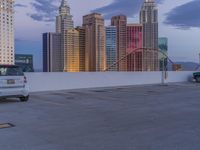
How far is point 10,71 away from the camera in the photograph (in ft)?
38.1

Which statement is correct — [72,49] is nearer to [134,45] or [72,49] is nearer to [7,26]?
[7,26]

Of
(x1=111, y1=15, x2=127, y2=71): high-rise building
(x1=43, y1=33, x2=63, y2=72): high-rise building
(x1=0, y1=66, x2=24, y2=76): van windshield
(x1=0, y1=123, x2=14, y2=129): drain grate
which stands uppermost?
(x1=111, y1=15, x2=127, y2=71): high-rise building

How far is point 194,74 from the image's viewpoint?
28844 millimetres

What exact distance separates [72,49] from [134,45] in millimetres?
12250

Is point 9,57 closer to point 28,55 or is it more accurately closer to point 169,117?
point 28,55

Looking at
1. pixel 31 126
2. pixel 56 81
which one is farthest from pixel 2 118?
pixel 56 81

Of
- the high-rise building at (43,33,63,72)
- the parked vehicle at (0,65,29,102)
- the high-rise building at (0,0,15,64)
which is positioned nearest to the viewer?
the parked vehicle at (0,65,29,102)

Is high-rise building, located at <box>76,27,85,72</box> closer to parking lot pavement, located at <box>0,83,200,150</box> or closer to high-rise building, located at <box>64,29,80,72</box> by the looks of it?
high-rise building, located at <box>64,29,80,72</box>

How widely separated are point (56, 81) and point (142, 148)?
44.6ft

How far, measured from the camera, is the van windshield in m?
11.3

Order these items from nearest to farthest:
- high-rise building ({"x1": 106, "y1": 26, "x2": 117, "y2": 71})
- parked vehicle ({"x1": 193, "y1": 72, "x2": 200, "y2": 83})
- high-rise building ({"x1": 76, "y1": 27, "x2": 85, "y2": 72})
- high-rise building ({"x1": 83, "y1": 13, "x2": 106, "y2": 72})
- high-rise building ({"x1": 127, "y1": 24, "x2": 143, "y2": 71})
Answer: parked vehicle ({"x1": 193, "y1": 72, "x2": 200, "y2": 83}), high-rise building ({"x1": 76, "y1": 27, "x2": 85, "y2": 72}), high-rise building ({"x1": 83, "y1": 13, "x2": 106, "y2": 72}), high-rise building ({"x1": 127, "y1": 24, "x2": 143, "y2": 71}), high-rise building ({"x1": 106, "y1": 26, "x2": 117, "y2": 71})

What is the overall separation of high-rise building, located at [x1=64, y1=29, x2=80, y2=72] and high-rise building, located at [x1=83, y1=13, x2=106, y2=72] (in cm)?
126

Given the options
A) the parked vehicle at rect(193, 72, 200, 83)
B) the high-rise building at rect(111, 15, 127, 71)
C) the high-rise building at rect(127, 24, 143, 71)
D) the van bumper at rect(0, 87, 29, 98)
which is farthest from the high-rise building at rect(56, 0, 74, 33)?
the van bumper at rect(0, 87, 29, 98)

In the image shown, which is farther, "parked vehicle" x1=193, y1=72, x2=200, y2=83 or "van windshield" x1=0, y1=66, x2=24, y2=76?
"parked vehicle" x1=193, y1=72, x2=200, y2=83
